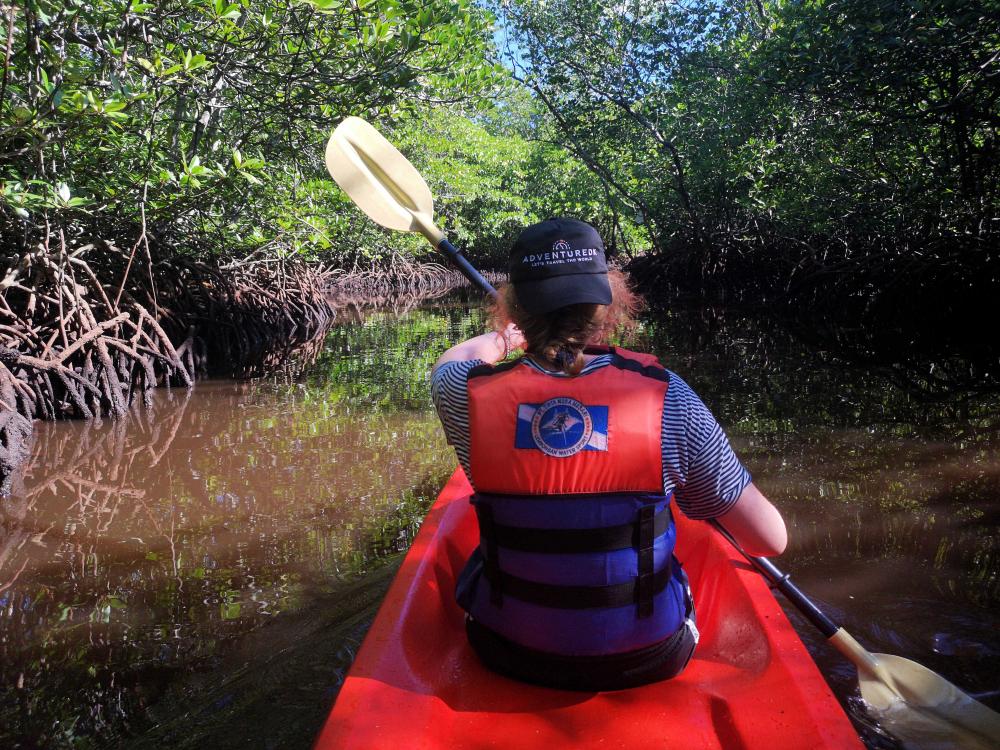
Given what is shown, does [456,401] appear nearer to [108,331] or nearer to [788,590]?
[788,590]

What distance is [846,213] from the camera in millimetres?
8414

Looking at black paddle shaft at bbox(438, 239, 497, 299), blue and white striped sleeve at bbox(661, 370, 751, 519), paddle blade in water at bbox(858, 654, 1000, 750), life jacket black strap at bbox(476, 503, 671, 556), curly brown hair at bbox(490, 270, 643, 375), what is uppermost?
black paddle shaft at bbox(438, 239, 497, 299)

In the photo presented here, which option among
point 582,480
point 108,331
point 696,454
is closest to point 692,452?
point 696,454

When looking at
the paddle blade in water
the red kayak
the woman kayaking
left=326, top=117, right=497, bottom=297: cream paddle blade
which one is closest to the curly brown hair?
the woman kayaking

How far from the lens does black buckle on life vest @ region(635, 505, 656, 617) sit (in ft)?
3.87

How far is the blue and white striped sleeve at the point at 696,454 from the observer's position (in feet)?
3.83

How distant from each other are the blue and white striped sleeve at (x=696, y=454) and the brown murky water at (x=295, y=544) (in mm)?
919

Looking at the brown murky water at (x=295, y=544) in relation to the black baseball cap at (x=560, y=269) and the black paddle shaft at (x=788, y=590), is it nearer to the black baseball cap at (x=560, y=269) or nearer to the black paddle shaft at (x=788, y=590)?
the black paddle shaft at (x=788, y=590)

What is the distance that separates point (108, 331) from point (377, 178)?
12.5ft

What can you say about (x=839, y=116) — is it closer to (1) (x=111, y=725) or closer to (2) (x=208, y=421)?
(2) (x=208, y=421)

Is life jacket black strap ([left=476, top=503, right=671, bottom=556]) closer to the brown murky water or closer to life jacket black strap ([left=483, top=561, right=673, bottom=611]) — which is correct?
life jacket black strap ([left=483, top=561, right=673, bottom=611])

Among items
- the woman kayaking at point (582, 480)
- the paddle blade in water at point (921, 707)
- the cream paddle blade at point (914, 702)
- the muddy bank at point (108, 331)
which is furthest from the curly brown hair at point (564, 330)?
the muddy bank at point (108, 331)

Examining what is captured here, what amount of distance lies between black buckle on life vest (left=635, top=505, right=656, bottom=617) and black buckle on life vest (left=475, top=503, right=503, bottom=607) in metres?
0.24

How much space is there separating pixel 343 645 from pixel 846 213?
8.20m
